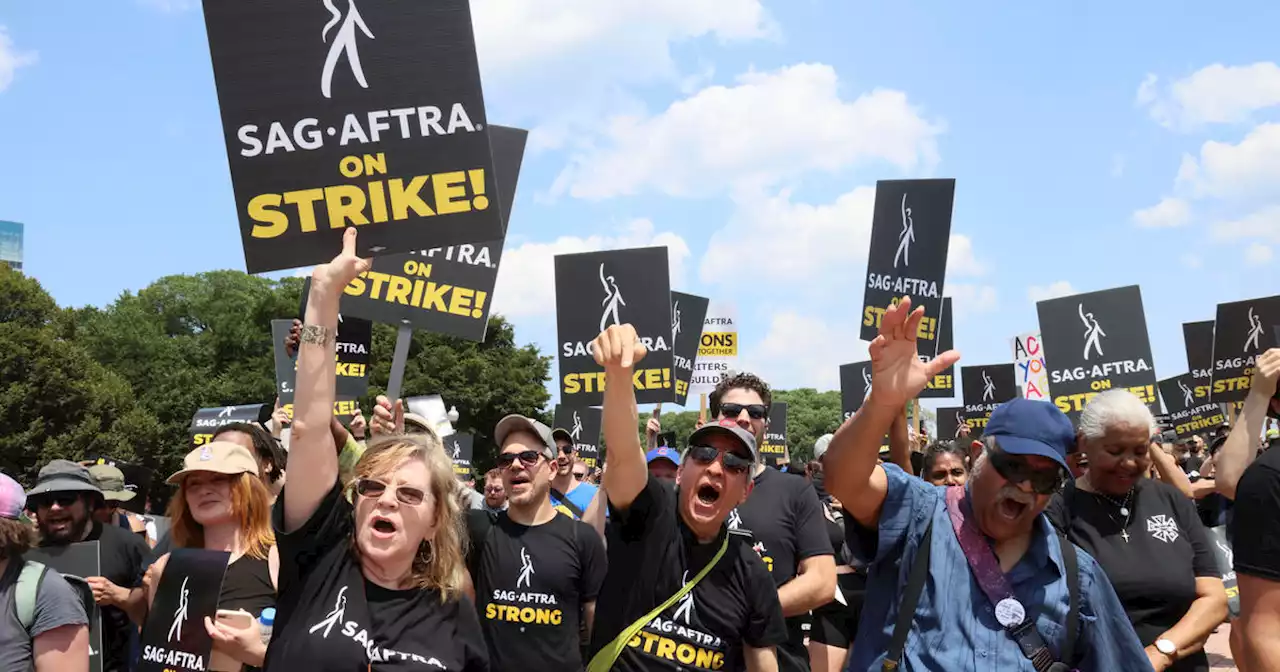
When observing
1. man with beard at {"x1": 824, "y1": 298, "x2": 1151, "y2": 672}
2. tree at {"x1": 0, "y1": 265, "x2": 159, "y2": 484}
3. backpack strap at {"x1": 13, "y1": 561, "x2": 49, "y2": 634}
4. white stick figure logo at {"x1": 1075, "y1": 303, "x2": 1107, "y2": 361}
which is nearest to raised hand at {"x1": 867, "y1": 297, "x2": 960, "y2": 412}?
man with beard at {"x1": 824, "y1": 298, "x2": 1151, "y2": 672}

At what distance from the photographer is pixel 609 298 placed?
1024cm

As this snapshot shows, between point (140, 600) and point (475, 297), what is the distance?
9.04 ft

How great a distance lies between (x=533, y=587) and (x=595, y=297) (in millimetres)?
5435

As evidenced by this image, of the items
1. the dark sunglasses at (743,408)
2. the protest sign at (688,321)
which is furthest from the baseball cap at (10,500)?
the protest sign at (688,321)

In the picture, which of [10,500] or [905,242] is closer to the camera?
[10,500]

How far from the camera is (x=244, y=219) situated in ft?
14.8

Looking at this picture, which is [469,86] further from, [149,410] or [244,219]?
[149,410]

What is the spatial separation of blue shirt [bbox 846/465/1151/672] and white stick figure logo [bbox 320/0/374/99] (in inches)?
112

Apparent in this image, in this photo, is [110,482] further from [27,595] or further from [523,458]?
[523,458]

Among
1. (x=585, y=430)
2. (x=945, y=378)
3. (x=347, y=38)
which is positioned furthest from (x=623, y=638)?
(x=945, y=378)

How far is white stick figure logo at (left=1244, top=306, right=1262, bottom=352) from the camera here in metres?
10.5

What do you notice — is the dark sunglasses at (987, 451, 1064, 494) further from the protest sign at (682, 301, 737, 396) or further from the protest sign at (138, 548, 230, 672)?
the protest sign at (682, 301, 737, 396)

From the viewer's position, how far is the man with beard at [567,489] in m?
6.27

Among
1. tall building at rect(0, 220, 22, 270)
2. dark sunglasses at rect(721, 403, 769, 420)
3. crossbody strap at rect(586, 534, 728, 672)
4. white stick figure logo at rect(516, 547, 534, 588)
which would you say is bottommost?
crossbody strap at rect(586, 534, 728, 672)
